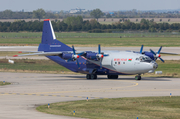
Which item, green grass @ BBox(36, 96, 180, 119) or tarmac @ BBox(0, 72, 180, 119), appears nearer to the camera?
green grass @ BBox(36, 96, 180, 119)

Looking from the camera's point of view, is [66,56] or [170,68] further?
[170,68]

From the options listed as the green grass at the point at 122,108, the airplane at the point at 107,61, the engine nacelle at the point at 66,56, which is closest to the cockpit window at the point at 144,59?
the airplane at the point at 107,61

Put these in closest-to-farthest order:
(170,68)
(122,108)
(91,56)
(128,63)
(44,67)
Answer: (122,108) → (128,63) → (91,56) → (170,68) → (44,67)

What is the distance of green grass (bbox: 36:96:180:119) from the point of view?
77.3 ft

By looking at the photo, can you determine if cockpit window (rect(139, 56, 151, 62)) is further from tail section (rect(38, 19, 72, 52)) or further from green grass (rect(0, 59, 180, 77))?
tail section (rect(38, 19, 72, 52))

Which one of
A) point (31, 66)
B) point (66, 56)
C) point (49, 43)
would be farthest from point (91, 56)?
point (31, 66)

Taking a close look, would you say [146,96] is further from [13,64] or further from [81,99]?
[13,64]

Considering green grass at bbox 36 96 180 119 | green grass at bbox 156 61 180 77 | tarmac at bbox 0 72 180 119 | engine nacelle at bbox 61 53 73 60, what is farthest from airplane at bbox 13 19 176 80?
green grass at bbox 36 96 180 119

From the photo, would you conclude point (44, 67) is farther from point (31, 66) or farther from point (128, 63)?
point (128, 63)

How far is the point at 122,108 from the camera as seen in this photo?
26.4 meters

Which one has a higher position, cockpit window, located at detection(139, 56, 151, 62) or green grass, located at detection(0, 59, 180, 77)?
cockpit window, located at detection(139, 56, 151, 62)

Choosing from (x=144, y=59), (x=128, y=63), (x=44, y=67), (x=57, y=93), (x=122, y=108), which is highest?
(x=144, y=59)

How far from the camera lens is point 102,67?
4734 cm

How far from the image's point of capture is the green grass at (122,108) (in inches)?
927
